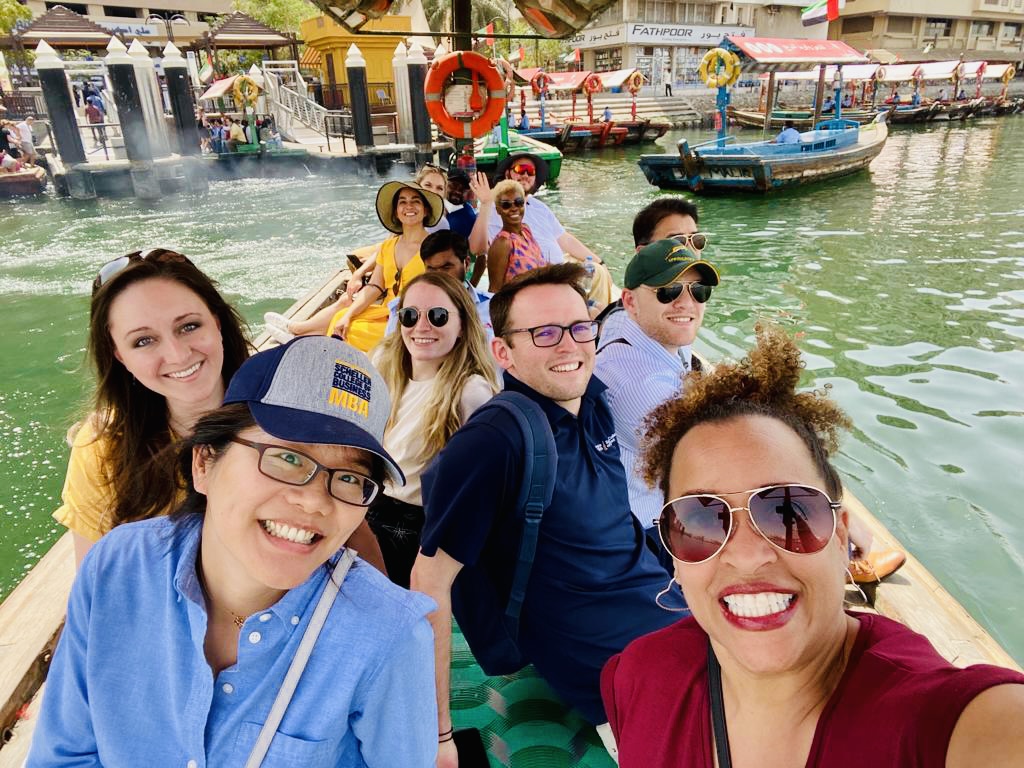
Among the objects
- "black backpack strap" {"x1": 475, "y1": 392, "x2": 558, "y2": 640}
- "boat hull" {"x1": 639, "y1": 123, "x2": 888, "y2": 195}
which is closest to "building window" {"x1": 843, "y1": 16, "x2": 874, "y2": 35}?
"boat hull" {"x1": 639, "y1": 123, "x2": 888, "y2": 195}

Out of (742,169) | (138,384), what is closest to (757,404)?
(138,384)

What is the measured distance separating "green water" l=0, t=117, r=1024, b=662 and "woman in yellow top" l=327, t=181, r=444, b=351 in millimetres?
1678

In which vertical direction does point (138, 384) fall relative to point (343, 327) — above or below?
above

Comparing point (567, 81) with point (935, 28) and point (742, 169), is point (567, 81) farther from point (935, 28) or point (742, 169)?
point (935, 28)

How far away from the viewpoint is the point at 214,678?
1.20 meters

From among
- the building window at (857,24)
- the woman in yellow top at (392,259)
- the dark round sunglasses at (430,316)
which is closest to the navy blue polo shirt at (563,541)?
the dark round sunglasses at (430,316)

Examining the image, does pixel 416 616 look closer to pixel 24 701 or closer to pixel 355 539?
pixel 355 539

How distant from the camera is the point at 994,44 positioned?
52906 millimetres

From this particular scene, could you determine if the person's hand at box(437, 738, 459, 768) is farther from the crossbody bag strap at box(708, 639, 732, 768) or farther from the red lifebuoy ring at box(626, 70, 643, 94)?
the red lifebuoy ring at box(626, 70, 643, 94)

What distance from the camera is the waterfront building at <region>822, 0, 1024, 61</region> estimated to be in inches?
1923

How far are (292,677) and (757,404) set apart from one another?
962 millimetres

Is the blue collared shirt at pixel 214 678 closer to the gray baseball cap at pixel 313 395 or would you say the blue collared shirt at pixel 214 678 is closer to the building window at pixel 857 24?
the gray baseball cap at pixel 313 395

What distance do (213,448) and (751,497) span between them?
974 millimetres

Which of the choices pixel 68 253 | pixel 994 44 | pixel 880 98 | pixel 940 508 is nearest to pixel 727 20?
pixel 880 98
